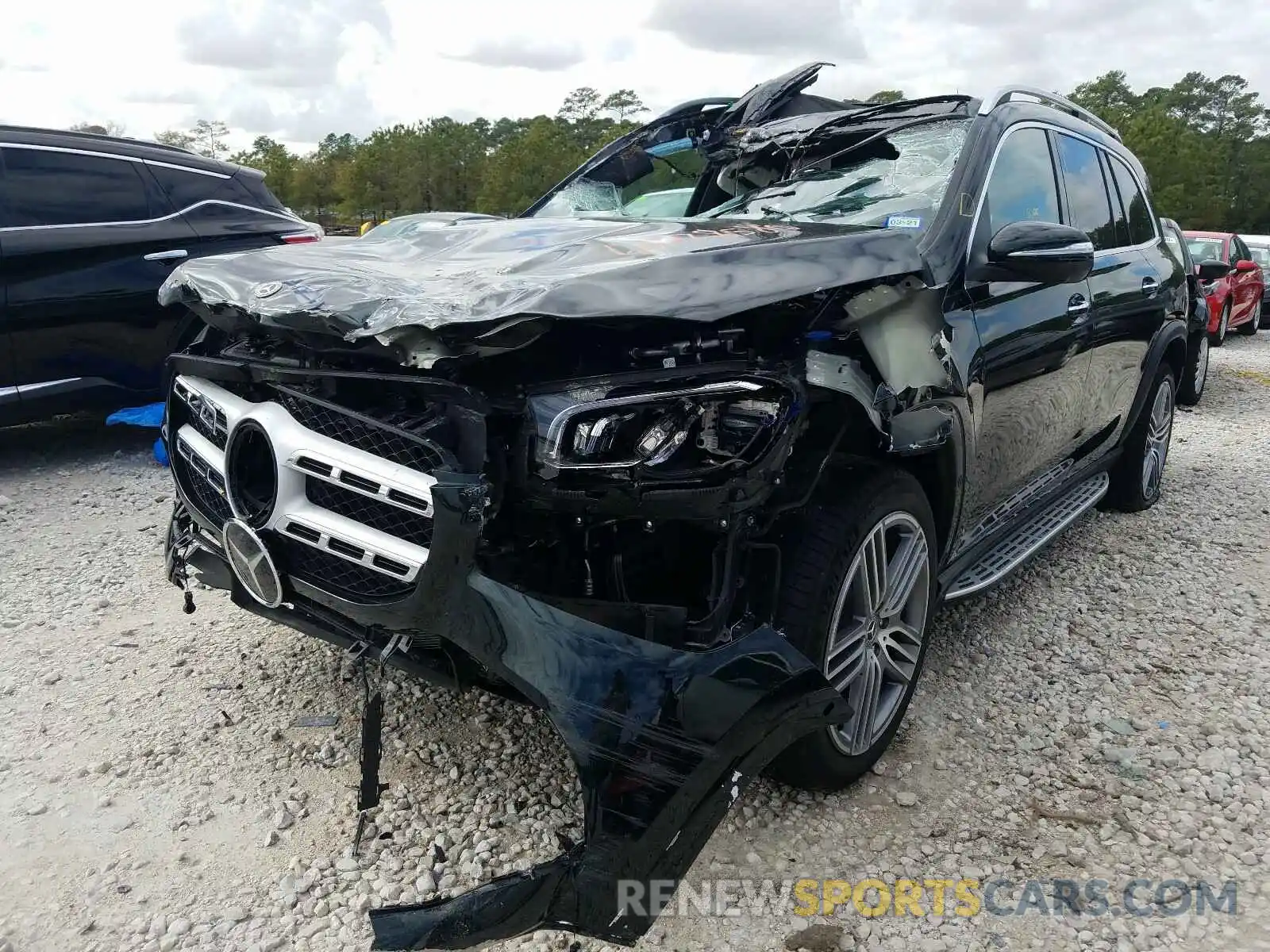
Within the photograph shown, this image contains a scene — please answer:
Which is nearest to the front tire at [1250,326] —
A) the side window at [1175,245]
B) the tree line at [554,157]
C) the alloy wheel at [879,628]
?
the side window at [1175,245]

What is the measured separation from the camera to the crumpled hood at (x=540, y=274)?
6.20 feet

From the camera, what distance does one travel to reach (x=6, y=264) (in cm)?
504

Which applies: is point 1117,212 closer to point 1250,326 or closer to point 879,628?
point 879,628

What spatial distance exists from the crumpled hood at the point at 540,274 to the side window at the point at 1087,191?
1546 mm

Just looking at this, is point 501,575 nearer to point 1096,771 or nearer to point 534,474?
point 534,474

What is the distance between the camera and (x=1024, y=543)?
3.42 metres

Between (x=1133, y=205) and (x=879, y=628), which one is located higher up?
(x=1133, y=205)

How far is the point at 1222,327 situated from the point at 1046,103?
10.3 m

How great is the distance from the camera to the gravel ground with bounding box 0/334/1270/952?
206 centimetres

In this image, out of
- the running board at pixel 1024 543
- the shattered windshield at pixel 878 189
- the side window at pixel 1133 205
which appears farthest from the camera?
the side window at pixel 1133 205

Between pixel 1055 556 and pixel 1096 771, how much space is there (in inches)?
73.3

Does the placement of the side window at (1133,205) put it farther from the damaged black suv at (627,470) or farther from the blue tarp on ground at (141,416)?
the blue tarp on ground at (141,416)

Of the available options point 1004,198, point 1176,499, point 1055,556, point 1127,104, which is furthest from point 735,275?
point 1127,104

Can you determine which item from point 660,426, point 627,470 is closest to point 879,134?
point 660,426
